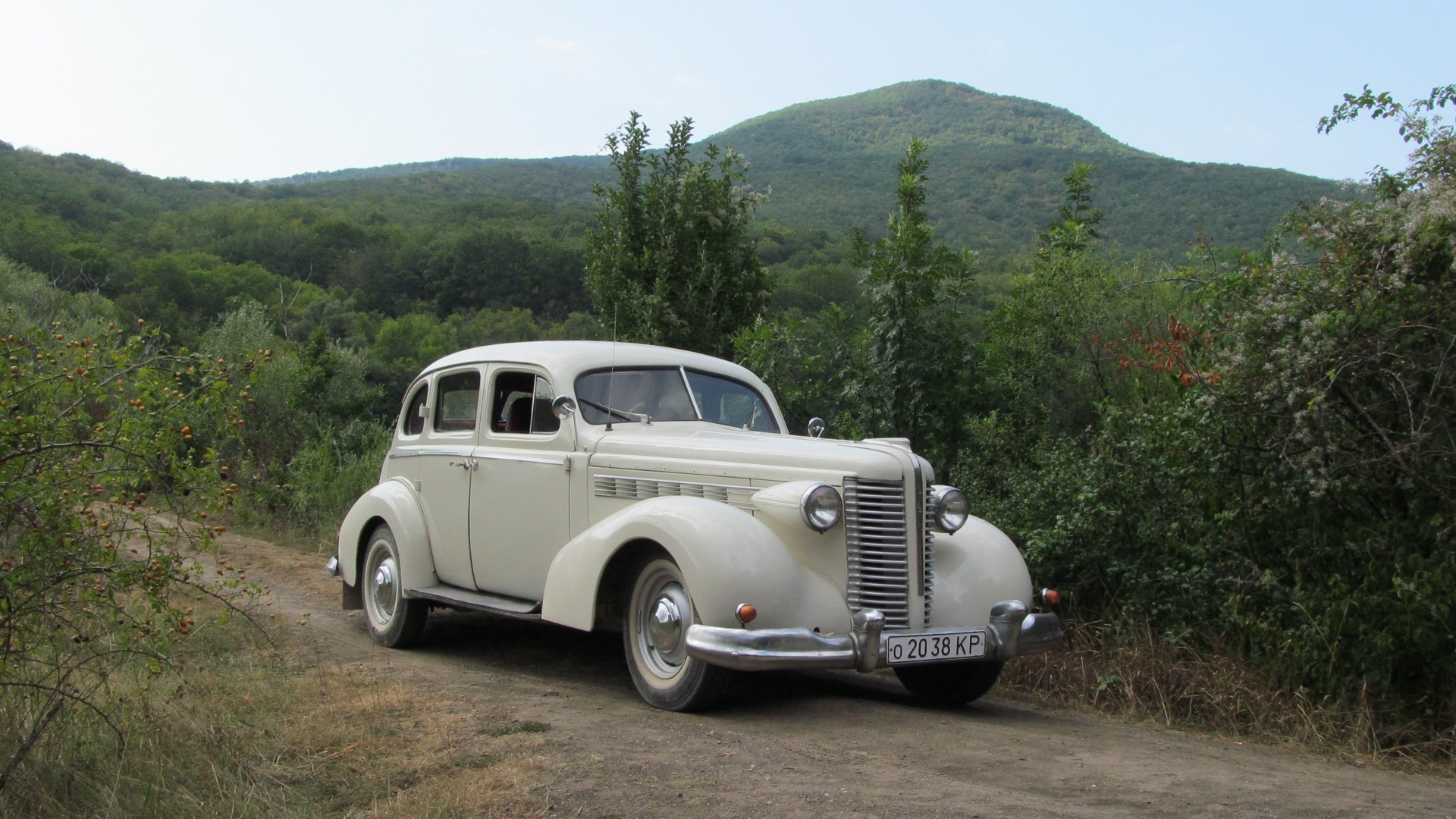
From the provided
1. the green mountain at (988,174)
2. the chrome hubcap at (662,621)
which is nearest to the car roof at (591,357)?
the chrome hubcap at (662,621)

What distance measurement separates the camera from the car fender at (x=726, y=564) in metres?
5.13

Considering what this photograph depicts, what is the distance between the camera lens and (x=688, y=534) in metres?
5.31

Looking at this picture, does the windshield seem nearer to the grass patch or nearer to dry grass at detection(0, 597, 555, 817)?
dry grass at detection(0, 597, 555, 817)

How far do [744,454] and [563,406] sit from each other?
1317 mm

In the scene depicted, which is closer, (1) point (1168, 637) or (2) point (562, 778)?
(2) point (562, 778)

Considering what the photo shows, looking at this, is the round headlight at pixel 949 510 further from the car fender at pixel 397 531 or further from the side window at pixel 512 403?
the car fender at pixel 397 531

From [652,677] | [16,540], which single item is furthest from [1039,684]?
→ [16,540]

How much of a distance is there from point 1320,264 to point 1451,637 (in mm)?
2164

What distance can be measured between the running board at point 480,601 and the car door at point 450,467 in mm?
88

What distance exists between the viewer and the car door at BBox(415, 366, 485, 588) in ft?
23.8

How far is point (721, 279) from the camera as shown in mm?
12125

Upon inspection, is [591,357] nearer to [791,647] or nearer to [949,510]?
[949,510]

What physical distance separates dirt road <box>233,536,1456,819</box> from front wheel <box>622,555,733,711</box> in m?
0.11

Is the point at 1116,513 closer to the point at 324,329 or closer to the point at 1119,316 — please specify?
the point at 1119,316
